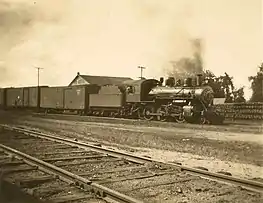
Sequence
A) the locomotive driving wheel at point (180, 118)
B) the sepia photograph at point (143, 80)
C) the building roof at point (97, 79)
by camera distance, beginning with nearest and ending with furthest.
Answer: the sepia photograph at point (143, 80) → the building roof at point (97, 79) → the locomotive driving wheel at point (180, 118)

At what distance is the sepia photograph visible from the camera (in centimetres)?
166

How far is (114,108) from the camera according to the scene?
4961 millimetres

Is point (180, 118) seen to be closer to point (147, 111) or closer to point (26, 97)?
point (147, 111)

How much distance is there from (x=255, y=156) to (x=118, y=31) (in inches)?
37.5

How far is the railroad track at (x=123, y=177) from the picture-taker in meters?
1.73

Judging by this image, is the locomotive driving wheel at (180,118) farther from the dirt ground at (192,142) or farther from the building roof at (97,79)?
the building roof at (97,79)

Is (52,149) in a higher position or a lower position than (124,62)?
lower

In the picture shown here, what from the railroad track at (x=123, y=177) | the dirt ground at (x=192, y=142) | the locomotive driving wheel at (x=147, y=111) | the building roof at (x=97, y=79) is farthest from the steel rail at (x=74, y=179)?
the locomotive driving wheel at (x=147, y=111)

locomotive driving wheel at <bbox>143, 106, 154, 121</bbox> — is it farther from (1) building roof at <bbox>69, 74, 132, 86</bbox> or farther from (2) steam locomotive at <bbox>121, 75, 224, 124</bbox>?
(1) building roof at <bbox>69, 74, 132, 86</bbox>

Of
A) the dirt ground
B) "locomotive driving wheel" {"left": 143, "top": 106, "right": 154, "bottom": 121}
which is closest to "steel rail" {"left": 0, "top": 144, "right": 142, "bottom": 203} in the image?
the dirt ground

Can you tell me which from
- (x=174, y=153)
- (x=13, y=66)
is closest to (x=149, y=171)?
(x=174, y=153)

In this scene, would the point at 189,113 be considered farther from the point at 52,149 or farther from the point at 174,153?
the point at 52,149

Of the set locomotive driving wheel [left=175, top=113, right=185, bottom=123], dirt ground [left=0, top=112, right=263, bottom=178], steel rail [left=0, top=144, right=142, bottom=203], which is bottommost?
steel rail [left=0, top=144, right=142, bottom=203]

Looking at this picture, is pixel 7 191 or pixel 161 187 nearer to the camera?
pixel 161 187
